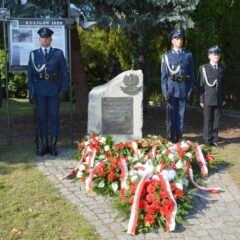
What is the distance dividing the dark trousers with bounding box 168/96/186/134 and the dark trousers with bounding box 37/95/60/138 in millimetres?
1768

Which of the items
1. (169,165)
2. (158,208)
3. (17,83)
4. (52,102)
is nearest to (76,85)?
(52,102)

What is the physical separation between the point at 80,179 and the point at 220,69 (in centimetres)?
310

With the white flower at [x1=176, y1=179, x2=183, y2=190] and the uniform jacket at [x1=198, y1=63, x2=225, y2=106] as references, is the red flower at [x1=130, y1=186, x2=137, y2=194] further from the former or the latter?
the uniform jacket at [x1=198, y1=63, x2=225, y2=106]

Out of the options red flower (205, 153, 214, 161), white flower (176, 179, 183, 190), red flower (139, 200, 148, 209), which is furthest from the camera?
red flower (205, 153, 214, 161)

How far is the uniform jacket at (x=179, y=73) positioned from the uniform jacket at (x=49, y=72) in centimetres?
152

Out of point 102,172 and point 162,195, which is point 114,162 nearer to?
point 102,172

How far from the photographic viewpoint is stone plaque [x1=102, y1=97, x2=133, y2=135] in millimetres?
7391

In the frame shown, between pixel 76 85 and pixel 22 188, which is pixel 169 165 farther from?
pixel 76 85

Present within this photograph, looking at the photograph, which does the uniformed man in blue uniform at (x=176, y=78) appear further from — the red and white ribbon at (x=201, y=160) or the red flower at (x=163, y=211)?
the red flower at (x=163, y=211)

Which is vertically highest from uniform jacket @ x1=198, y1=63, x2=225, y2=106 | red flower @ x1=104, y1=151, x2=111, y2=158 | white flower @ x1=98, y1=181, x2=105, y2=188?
uniform jacket @ x1=198, y1=63, x2=225, y2=106

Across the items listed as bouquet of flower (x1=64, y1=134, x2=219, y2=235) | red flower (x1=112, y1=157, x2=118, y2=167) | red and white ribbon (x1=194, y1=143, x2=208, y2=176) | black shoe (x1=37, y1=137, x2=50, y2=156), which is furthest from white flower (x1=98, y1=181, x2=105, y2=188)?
black shoe (x1=37, y1=137, x2=50, y2=156)

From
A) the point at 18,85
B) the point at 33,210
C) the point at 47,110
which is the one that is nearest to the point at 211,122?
the point at 47,110

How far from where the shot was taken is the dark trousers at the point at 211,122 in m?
7.73

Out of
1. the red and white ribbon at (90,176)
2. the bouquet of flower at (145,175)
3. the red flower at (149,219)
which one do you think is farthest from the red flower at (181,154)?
the red flower at (149,219)
